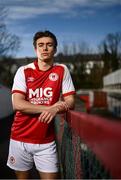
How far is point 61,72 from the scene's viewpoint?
4.38 meters

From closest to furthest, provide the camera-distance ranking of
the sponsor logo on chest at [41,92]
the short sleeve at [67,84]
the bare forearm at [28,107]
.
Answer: the bare forearm at [28,107] → the sponsor logo on chest at [41,92] → the short sleeve at [67,84]

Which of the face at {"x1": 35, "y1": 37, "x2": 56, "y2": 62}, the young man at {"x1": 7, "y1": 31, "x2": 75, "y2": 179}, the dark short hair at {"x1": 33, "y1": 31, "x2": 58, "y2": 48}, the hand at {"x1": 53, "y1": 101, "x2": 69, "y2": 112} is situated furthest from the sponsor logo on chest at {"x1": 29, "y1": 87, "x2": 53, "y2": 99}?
the dark short hair at {"x1": 33, "y1": 31, "x2": 58, "y2": 48}

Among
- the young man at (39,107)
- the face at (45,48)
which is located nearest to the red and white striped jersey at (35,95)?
the young man at (39,107)

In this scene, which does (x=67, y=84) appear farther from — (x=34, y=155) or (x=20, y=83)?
(x=34, y=155)

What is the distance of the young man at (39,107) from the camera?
421 centimetres

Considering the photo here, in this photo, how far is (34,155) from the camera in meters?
4.34

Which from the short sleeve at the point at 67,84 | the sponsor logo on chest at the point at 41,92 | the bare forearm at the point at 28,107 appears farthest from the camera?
the short sleeve at the point at 67,84

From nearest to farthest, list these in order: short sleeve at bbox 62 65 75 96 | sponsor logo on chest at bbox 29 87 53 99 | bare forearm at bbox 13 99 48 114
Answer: bare forearm at bbox 13 99 48 114 → sponsor logo on chest at bbox 29 87 53 99 → short sleeve at bbox 62 65 75 96

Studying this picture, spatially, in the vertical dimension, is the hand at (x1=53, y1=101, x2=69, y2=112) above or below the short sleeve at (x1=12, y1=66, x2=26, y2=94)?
below

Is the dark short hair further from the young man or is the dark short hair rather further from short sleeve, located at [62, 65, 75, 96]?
short sleeve, located at [62, 65, 75, 96]

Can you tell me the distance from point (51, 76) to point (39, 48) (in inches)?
10.0

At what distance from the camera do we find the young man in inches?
166

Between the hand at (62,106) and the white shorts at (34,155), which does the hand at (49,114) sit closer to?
the hand at (62,106)

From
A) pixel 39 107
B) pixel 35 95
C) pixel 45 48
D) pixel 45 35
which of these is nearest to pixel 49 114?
pixel 39 107
